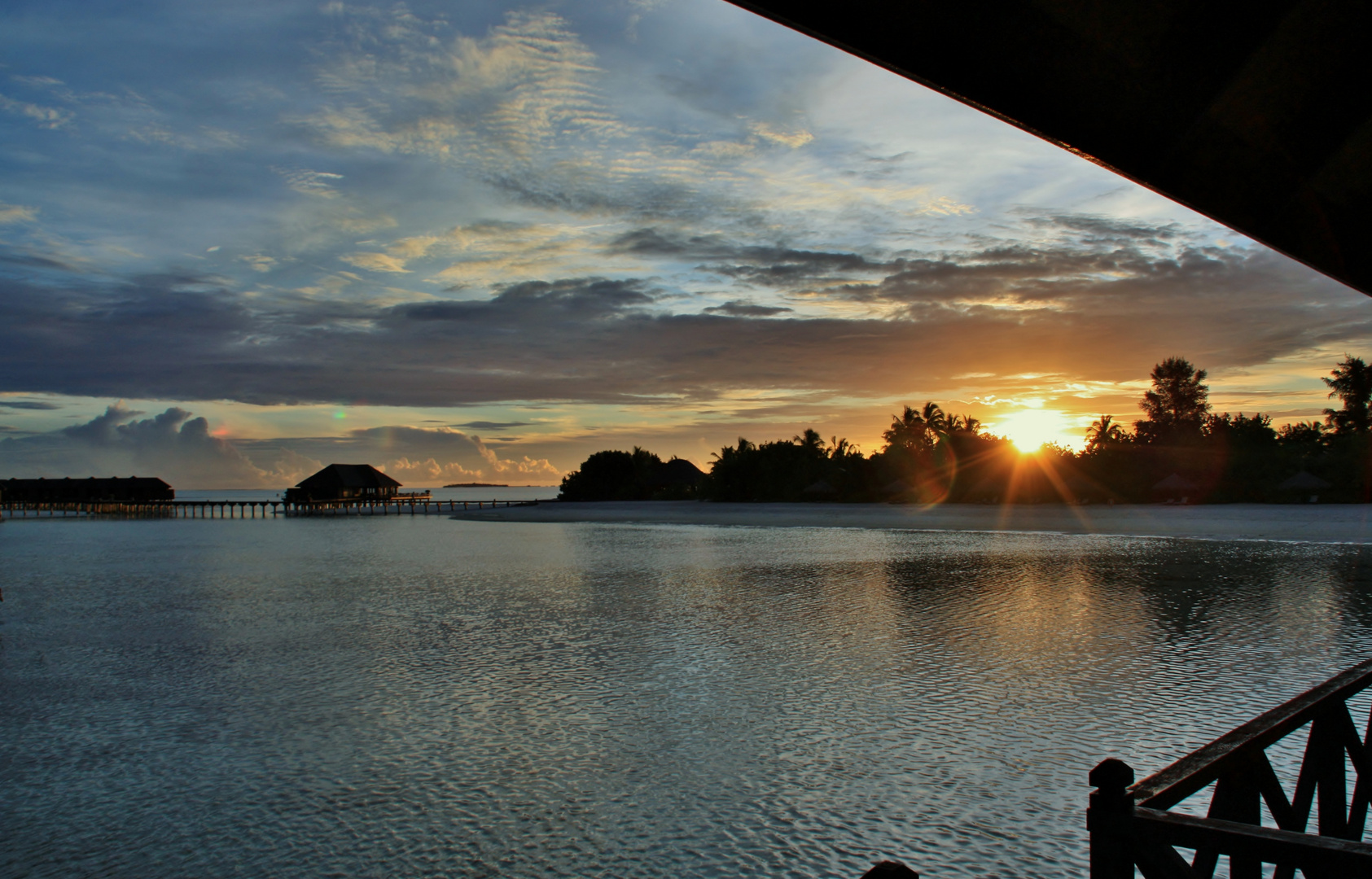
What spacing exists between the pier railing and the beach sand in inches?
1116

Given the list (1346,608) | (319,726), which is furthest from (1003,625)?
(319,726)

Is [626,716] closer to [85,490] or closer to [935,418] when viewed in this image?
[935,418]

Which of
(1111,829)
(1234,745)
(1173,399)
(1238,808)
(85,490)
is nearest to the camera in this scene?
(1111,829)

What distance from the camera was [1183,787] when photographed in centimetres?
236

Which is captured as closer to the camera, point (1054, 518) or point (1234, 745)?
point (1234, 745)

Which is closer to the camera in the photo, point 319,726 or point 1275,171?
point 1275,171

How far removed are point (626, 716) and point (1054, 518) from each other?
3595cm

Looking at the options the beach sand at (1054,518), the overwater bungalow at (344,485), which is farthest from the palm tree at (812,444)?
the overwater bungalow at (344,485)

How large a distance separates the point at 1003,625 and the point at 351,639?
9920mm

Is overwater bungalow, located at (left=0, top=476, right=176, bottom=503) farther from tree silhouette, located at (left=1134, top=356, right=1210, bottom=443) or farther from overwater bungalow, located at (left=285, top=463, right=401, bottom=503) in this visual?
tree silhouette, located at (left=1134, top=356, right=1210, bottom=443)

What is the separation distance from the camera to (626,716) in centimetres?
813

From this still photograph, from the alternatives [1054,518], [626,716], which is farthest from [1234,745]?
[1054,518]

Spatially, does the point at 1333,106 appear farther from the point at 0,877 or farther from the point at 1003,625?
the point at 1003,625

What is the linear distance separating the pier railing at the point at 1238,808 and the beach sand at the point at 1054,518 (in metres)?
28.3
